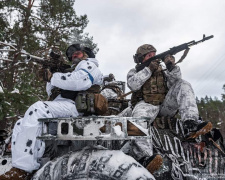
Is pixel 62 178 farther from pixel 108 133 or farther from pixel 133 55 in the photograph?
pixel 133 55

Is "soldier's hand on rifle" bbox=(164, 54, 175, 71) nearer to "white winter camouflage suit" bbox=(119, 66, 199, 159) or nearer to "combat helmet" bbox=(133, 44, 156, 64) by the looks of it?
"white winter camouflage suit" bbox=(119, 66, 199, 159)

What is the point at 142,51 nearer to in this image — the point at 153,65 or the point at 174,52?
the point at 153,65

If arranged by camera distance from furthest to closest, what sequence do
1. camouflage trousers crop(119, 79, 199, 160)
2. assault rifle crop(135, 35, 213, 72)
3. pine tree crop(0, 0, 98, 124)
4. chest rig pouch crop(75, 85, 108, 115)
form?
1. pine tree crop(0, 0, 98, 124)
2. assault rifle crop(135, 35, 213, 72)
3. camouflage trousers crop(119, 79, 199, 160)
4. chest rig pouch crop(75, 85, 108, 115)

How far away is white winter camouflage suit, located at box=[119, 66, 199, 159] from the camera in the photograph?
393cm

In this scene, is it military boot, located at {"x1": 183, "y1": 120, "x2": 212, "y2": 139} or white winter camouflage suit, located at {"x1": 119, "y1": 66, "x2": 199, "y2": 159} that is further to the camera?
white winter camouflage suit, located at {"x1": 119, "y1": 66, "x2": 199, "y2": 159}

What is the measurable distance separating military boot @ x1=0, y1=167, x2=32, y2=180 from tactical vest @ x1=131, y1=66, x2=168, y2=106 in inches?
94.9

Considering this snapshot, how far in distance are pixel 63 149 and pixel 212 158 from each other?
Result: 1.82m

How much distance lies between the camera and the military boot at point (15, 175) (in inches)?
91.6

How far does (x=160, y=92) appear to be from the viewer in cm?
445

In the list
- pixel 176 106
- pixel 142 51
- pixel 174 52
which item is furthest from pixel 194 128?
pixel 174 52

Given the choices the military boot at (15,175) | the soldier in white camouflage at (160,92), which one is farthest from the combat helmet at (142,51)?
the military boot at (15,175)

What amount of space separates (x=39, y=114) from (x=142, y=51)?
2.75m

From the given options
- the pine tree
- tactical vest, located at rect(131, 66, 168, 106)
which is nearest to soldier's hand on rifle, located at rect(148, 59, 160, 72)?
tactical vest, located at rect(131, 66, 168, 106)

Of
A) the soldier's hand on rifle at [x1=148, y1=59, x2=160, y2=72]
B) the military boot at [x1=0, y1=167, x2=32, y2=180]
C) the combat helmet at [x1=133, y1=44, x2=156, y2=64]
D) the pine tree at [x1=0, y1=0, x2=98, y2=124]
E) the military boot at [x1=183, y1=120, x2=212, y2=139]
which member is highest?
the pine tree at [x1=0, y1=0, x2=98, y2=124]
